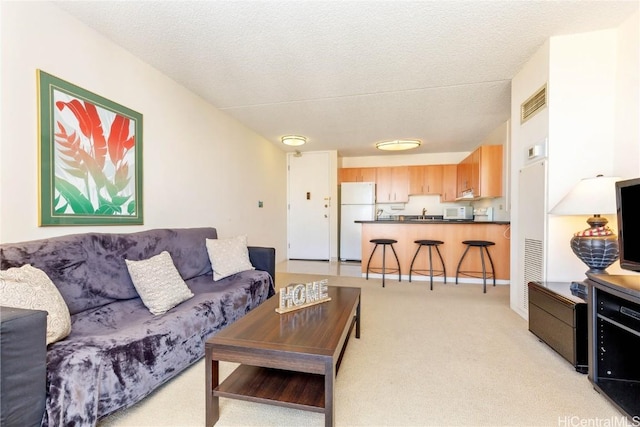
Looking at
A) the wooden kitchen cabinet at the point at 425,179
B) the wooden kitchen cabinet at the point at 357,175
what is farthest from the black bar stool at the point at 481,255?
the wooden kitchen cabinet at the point at 357,175

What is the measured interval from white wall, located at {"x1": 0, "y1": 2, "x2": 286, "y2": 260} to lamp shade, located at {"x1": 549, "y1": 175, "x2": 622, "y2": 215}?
134 inches

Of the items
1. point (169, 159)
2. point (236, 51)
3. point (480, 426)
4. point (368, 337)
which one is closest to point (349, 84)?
point (236, 51)

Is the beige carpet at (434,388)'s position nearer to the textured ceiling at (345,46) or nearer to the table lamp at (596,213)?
the table lamp at (596,213)

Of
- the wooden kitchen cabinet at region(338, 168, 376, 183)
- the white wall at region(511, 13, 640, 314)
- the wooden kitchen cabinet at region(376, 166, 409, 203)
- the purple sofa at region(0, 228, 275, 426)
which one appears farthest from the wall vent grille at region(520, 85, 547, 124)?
the wooden kitchen cabinet at region(338, 168, 376, 183)

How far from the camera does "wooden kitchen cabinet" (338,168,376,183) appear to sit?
248 inches

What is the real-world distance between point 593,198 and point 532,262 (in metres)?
0.83

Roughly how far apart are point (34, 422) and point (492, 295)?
396 centimetres

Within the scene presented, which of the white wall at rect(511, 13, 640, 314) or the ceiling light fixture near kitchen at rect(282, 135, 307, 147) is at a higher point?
the ceiling light fixture near kitchen at rect(282, 135, 307, 147)

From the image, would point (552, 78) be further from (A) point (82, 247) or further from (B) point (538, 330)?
(A) point (82, 247)

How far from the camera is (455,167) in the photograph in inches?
233

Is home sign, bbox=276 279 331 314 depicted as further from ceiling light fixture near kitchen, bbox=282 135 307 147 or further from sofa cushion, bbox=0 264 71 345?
ceiling light fixture near kitchen, bbox=282 135 307 147

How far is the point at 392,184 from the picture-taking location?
20.4ft

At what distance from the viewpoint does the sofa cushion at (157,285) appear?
1.82m

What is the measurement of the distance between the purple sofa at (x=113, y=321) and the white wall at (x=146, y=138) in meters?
0.29
